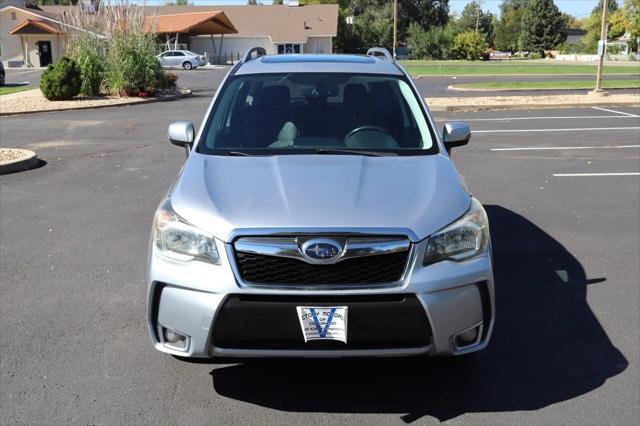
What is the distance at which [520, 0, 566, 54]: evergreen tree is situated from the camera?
296 feet

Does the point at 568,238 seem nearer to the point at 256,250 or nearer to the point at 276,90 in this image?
the point at 276,90

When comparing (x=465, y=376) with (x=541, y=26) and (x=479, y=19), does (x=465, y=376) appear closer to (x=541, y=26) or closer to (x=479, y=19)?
(x=541, y=26)

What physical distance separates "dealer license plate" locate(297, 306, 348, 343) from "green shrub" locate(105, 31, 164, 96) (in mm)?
22510

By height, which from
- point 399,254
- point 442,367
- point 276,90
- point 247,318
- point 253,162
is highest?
point 276,90

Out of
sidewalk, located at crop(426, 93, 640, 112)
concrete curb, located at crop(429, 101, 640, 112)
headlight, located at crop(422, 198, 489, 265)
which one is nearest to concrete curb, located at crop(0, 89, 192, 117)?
sidewalk, located at crop(426, 93, 640, 112)

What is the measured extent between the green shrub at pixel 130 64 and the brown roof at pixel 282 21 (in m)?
44.5

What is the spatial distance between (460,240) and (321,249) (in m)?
0.76

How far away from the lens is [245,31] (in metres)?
68.5

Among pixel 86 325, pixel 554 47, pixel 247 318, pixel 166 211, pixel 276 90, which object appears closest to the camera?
pixel 247 318

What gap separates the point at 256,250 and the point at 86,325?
1994mm

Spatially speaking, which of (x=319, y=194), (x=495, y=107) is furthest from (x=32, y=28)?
(x=319, y=194)

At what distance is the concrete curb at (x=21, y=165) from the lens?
998 centimetres

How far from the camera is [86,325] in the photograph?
4.70 m

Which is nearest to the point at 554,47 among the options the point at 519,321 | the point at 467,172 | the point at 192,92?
the point at 192,92
